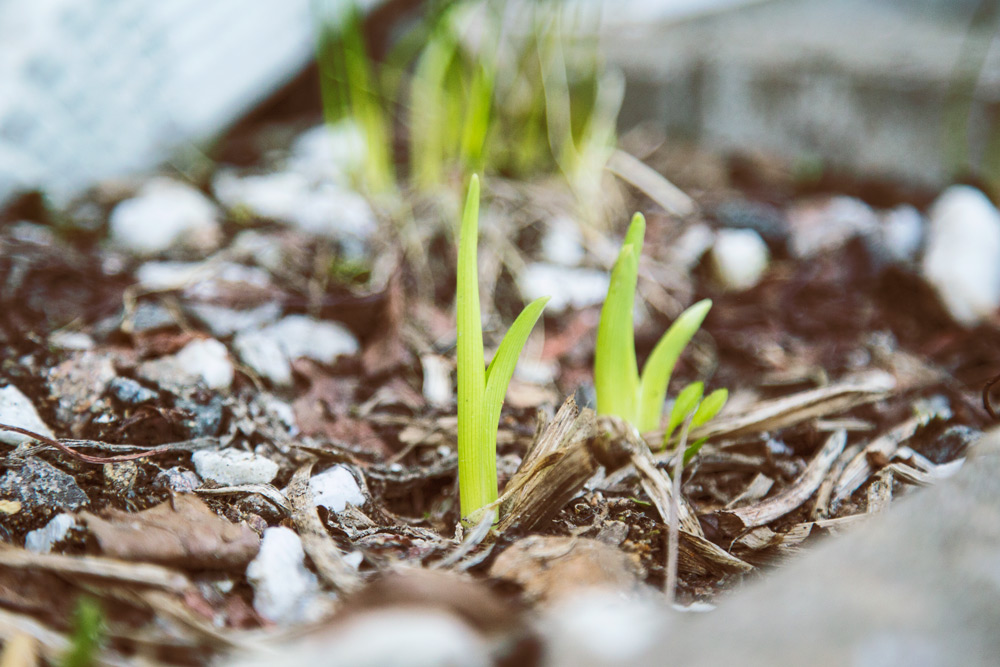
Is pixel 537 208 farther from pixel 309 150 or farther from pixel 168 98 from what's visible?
pixel 168 98

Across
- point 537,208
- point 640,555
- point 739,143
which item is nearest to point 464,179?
point 537,208

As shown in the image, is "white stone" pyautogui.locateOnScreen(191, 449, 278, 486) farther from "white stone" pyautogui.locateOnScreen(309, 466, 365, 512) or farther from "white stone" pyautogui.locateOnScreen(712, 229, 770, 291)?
"white stone" pyautogui.locateOnScreen(712, 229, 770, 291)

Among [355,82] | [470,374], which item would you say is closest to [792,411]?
[470,374]

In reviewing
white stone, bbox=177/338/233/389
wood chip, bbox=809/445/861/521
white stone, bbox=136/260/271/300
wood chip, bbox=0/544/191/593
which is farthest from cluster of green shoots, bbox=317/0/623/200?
wood chip, bbox=0/544/191/593

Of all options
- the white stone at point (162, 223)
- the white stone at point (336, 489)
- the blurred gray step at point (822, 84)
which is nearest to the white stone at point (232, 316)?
the white stone at point (162, 223)

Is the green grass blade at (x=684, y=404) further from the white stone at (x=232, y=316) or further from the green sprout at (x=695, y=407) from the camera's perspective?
the white stone at (x=232, y=316)

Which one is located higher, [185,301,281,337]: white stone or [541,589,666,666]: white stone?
[541,589,666,666]: white stone
